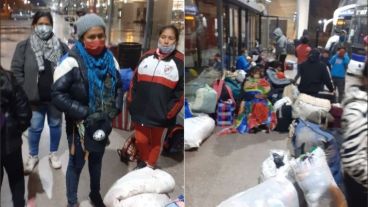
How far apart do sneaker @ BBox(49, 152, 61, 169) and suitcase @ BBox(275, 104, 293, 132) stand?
0.89 metres

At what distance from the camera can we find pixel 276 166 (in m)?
1.68

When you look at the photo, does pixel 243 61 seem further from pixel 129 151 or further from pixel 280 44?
pixel 129 151

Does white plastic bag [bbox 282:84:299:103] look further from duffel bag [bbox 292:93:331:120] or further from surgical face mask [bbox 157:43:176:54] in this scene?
surgical face mask [bbox 157:43:176:54]

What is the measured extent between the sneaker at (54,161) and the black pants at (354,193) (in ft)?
3.43

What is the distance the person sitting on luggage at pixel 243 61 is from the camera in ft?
5.23

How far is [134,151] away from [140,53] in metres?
0.39

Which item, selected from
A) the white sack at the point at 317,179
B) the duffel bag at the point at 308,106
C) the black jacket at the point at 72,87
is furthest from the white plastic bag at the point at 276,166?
the black jacket at the point at 72,87

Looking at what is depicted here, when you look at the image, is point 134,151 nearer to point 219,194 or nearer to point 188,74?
point 188,74

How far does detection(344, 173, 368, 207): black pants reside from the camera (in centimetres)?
128

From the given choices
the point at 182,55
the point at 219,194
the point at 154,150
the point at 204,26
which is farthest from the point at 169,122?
the point at 219,194

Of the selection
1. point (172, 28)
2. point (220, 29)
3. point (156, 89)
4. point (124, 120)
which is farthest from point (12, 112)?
point (220, 29)

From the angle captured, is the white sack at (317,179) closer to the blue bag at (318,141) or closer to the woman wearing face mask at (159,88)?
the blue bag at (318,141)

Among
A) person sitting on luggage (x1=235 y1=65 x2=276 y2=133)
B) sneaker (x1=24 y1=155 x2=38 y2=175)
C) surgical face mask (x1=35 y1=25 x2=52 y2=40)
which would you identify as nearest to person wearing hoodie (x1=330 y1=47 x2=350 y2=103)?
person sitting on luggage (x1=235 y1=65 x2=276 y2=133)

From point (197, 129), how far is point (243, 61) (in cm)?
36
